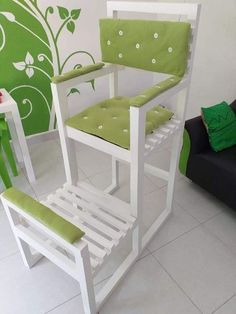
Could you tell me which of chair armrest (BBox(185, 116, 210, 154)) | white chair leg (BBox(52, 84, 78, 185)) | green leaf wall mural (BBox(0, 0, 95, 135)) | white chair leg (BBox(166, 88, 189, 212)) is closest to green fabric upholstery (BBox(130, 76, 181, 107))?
white chair leg (BBox(166, 88, 189, 212))

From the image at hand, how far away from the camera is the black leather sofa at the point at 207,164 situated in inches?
54.1

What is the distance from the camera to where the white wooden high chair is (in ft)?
3.01

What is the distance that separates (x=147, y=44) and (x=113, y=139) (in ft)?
1.45

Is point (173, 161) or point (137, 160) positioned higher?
point (137, 160)

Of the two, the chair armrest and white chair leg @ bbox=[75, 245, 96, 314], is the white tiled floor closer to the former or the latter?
white chair leg @ bbox=[75, 245, 96, 314]

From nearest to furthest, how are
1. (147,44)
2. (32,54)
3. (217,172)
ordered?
(147,44), (217,172), (32,54)

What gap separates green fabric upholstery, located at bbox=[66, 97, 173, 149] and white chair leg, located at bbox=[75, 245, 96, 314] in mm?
421

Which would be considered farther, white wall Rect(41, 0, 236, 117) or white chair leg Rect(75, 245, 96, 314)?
white wall Rect(41, 0, 236, 117)

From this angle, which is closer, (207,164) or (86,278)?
(86,278)

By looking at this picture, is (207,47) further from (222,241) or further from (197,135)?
(222,241)

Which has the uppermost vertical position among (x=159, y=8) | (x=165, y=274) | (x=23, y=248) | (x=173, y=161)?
(x=159, y=8)

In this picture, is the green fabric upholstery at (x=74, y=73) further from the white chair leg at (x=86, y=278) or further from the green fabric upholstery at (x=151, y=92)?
the white chair leg at (x=86, y=278)

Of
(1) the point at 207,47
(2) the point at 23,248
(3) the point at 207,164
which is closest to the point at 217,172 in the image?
(3) the point at 207,164

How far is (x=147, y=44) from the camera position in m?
1.13
